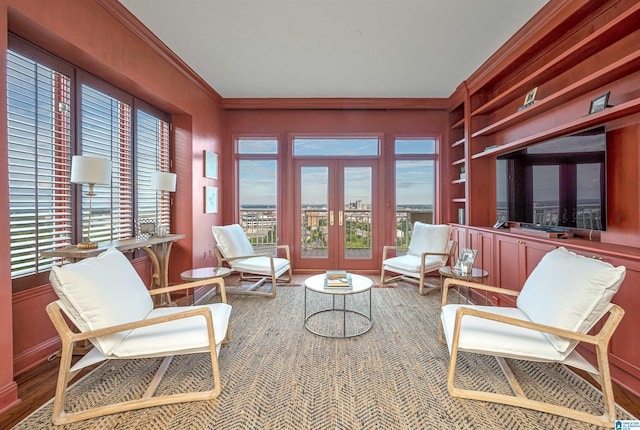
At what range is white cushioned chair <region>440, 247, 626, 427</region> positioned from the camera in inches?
63.0

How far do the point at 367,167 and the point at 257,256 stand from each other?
2.38m

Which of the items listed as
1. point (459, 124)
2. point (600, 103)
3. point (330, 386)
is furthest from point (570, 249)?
point (459, 124)

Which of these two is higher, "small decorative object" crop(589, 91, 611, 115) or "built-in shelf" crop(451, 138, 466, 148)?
"built-in shelf" crop(451, 138, 466, 148)

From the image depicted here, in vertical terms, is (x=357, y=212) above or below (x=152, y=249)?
above

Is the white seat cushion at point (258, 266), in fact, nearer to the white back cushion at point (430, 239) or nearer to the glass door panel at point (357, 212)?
the glass door panel at point (357, 212)

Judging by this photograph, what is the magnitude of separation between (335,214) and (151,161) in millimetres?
2804

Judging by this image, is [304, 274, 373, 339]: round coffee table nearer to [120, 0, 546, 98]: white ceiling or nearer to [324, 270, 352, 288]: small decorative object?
[324, 270, 352, 288]: small decorative object

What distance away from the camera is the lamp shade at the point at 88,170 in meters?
2.23

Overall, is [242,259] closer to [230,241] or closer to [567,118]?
[230,241]

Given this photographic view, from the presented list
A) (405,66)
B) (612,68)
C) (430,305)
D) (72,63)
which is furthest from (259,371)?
(405,66)

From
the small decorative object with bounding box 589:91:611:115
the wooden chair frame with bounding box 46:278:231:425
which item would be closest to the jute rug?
the wooden chair frame with bounding box 46:278:231:425

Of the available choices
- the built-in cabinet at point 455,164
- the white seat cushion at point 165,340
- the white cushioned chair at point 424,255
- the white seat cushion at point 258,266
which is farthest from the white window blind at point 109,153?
the built-in cabinet at point 455,164

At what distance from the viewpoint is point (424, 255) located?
3773 mm

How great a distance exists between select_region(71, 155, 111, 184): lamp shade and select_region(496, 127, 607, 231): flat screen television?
3.94 metres
